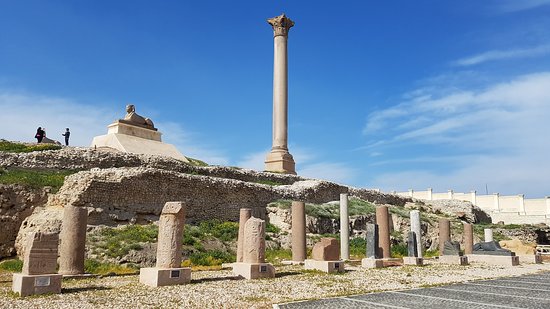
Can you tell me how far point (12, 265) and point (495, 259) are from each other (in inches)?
723

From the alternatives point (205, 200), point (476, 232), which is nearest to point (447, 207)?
point (476, 232)

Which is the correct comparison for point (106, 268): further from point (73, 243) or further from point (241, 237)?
point (241, 237)

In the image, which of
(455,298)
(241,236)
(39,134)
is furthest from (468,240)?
(39,134)

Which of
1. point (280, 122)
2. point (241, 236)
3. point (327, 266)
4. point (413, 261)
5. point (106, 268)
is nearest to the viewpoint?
point (327, 266)

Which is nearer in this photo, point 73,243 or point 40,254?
point 40,254

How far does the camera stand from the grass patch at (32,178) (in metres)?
18.7

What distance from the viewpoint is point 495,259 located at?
1906 cm

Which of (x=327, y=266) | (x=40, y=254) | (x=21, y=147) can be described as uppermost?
(x=21, y=147)

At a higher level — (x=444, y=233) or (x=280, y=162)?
(x=280, y=162)

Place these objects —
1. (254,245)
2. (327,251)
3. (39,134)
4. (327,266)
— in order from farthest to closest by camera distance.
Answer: (39,134) < (327,251) < (327,266) < (254,245)

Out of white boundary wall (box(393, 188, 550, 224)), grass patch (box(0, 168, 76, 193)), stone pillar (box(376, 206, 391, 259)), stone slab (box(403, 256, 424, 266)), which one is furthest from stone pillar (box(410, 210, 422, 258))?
white boundary wall (box(393, 188, 550, 224))

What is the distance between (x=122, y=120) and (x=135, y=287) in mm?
22603

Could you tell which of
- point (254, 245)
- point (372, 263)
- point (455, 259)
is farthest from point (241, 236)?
point (455, 259)

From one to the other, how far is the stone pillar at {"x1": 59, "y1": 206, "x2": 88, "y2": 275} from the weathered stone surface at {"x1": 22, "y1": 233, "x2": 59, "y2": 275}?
248cm
